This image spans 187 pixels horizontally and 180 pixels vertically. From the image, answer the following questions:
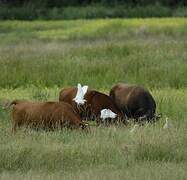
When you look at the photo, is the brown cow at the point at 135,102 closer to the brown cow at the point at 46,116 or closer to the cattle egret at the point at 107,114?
the cattle egret at the point at 107,114

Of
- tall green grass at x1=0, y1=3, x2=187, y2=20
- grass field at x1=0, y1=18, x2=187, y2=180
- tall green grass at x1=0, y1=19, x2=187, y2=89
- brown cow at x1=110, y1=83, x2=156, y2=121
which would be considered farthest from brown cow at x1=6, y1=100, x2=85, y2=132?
tall green grass at x1=0, y1=3, x2=187, y2=20

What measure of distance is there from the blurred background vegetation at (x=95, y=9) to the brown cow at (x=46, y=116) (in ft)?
140

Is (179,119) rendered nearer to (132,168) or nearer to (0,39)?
(132,168)

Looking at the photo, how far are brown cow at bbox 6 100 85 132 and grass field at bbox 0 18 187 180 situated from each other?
0.24 meters

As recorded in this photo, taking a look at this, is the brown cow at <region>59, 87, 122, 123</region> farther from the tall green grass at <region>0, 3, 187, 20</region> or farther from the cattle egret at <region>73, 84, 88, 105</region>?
the tall green grass at <region>0, 3, 187, 20</region>

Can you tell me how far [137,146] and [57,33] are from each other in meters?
30.3

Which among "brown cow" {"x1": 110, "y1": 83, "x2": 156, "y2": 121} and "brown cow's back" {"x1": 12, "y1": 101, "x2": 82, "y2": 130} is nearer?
"brown cow's back" {"x1": 12, "y1": 101, "x2": 82, "y2": 130}

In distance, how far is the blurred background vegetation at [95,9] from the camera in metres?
53.1

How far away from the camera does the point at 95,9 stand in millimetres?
54094

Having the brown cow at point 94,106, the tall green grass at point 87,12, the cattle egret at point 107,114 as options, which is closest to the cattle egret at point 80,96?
the brown cow at point 94,106

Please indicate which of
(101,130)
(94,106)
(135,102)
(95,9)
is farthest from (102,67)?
(95,9)

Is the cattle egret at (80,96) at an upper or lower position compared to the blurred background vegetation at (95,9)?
upper

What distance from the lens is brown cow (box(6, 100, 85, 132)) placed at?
9.48 m

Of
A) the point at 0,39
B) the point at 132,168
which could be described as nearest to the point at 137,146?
the point at 132,168
